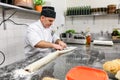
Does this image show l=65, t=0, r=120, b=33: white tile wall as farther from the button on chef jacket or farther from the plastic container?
the plastic container

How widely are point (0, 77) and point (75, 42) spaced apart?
7.45 feet

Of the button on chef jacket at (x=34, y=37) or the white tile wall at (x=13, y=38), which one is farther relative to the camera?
the white tile wall at (x=13, y=38)

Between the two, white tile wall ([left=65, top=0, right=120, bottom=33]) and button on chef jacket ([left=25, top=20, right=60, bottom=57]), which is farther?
white tile wall ([left=65, top=0, right=120, bottom=33])

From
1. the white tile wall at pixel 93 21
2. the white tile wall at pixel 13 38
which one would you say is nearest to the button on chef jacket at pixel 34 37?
the white tile wall at pixel 13 38

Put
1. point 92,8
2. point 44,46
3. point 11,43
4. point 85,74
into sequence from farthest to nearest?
point 92,8 < point 11,43 < point 44,46 < point 85,74

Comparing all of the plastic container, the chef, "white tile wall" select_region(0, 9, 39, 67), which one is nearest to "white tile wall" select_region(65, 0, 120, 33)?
"white tile wall" select_region(0, 9, 39, 67)

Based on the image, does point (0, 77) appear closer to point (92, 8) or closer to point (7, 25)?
point (7, 25)

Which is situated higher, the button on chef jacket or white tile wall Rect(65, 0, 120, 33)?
white tile wall Rect(65, 0, 120, 33)

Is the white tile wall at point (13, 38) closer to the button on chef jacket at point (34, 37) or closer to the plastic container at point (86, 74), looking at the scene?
the button on chef jacket at point (34, 37)

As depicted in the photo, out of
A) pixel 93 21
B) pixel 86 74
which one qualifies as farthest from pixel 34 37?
pixel 93 21

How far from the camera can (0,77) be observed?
0.93 meters

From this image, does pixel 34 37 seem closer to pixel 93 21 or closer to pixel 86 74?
pixel 86 74

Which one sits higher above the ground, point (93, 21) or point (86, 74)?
point (93, 21)

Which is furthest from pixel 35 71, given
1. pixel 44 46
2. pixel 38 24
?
pixel 38 24
